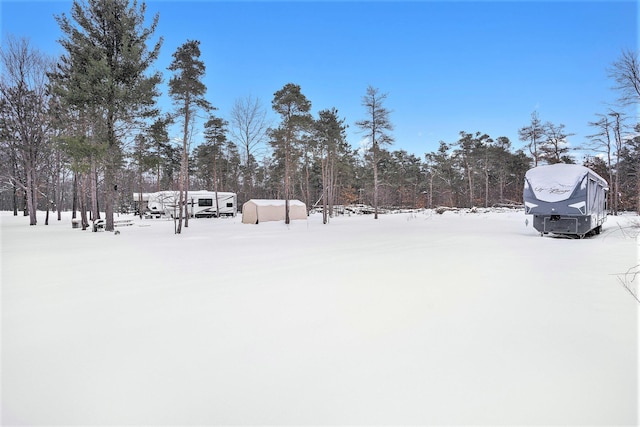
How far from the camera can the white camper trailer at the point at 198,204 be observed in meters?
30.0

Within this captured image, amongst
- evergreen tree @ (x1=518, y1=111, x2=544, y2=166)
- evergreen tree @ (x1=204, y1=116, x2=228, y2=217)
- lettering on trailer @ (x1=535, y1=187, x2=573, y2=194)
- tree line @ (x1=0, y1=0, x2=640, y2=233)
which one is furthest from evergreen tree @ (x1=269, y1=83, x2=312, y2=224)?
evergreen tree @ (x1=518, y1=111, x2=544, y2=166)

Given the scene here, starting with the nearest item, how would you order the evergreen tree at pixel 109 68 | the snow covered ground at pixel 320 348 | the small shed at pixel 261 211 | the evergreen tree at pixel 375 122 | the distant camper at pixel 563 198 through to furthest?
the snow covered ground at pixel 320 348
the distant camper at pixel 563 198
the evergreen tree at pixel 109 68
the small shed at pixel 261 211
the evergreen tree at pixel 375 122

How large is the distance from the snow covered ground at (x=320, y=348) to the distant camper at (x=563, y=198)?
5.74 meters

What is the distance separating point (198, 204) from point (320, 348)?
3007 centimetres

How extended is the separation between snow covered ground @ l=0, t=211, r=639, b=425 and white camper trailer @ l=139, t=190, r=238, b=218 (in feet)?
83.0

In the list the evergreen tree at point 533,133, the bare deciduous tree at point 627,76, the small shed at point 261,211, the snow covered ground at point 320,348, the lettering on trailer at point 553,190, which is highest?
the evergreen tree at point 533,133

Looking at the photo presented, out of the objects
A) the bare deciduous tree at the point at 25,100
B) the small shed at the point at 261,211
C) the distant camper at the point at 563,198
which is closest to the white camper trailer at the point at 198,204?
the small shed at the point at 261,211

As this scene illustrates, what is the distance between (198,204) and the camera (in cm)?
3041

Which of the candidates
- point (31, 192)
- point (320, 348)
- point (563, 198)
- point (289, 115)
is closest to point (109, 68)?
point (289, 115)

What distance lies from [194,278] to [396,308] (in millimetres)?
3583

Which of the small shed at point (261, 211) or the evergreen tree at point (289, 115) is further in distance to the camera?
the small shed at point (261, 211)

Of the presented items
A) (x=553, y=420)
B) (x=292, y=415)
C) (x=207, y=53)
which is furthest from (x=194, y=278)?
(x=207, y=53)

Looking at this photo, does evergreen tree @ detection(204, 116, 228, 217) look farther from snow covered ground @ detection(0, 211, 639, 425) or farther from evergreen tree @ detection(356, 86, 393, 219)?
snow covered ground @ detection(0, 211, 639, 425)

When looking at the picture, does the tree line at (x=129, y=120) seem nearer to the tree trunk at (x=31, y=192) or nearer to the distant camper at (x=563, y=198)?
the tree trunk at (x=31, y=192)
